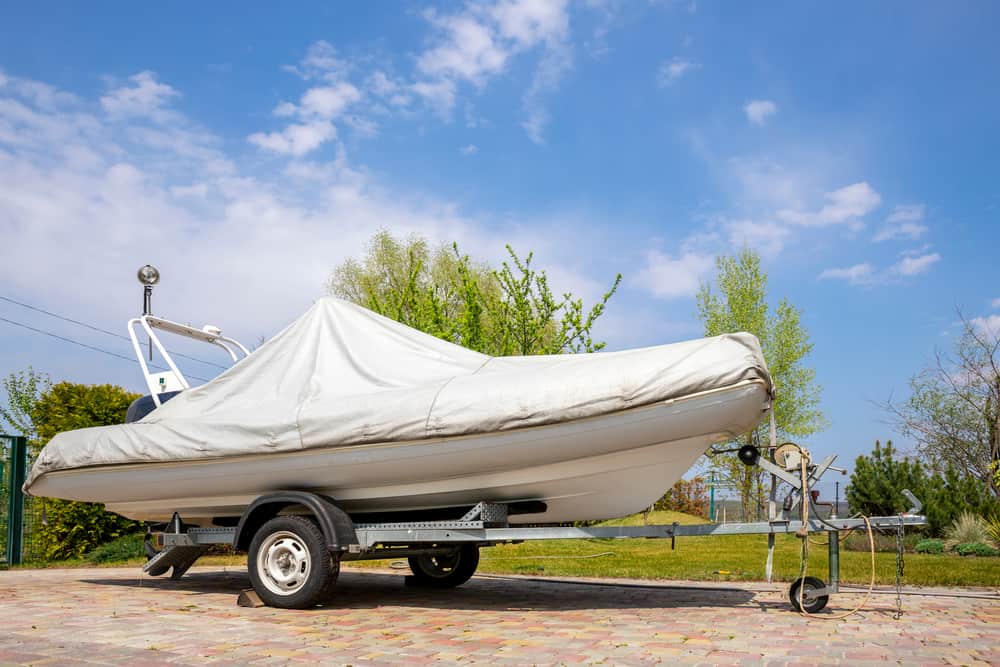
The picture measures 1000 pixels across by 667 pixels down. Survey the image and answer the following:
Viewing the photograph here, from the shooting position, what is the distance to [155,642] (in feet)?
18.1

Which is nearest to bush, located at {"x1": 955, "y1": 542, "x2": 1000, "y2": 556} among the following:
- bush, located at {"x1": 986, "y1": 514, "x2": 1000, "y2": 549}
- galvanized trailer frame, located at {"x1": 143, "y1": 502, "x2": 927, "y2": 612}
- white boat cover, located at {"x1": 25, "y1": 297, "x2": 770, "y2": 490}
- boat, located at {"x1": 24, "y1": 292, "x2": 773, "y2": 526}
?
bush, located at {"x1": 986, "y1": 514, "x2": 1000, "y2": 549}

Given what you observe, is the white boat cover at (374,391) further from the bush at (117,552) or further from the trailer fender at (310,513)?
the bush at (117,552)

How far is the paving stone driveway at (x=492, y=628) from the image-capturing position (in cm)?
508

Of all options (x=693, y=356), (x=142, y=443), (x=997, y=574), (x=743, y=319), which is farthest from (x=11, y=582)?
(x=743, y=319)

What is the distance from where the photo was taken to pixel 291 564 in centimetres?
738

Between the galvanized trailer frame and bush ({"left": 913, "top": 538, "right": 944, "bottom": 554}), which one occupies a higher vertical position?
the galvanized trailer frame

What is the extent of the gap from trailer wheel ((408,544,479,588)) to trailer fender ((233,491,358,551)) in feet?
6.42

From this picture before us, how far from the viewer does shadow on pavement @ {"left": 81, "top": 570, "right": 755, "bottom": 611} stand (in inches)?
300

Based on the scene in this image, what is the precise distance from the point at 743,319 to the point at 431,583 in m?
21.2

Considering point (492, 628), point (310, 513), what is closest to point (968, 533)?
point (492, 628)

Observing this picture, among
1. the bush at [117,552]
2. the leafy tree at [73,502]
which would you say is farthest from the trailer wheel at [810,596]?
the leafy tree at [73,502]

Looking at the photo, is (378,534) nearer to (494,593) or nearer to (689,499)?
(494,593)

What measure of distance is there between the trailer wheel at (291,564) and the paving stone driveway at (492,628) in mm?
215

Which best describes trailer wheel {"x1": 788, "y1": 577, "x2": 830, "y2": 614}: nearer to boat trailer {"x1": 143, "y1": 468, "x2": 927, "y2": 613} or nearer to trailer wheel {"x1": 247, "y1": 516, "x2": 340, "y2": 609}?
boat trailer {"x1": 143, "y1": 468, "x2": 927, "y2": 613}
